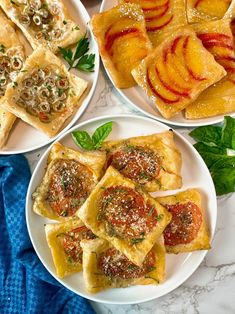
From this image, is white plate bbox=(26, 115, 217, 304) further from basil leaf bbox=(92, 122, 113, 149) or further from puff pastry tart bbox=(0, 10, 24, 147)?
puff pastry tart bbox=(0, 10, 24, 147)

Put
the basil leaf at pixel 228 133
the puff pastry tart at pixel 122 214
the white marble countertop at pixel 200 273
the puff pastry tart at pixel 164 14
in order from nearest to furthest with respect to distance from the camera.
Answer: the puff pastry tart at pixel 122 214 → the basil leaf at pixel 228 133 → the puff pastry tart at pixel 164 14 → the white marble countertop at pixel 200 273

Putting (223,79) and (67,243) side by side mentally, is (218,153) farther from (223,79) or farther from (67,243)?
(67,243)

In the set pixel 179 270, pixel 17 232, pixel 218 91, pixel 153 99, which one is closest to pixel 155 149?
pixel 153 99

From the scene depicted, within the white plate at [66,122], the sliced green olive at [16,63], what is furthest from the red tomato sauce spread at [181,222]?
the sliced green olive at [16,63]

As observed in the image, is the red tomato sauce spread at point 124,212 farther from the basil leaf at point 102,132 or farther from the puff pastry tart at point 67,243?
the basil leaf at point 102,132

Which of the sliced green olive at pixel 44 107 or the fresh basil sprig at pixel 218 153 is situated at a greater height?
the sliced green olive at pixel 44 107

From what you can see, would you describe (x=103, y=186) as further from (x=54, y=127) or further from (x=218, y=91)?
(x=218, y=91)

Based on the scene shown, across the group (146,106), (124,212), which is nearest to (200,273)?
(124,212)

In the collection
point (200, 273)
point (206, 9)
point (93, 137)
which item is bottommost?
point (200, 273)
